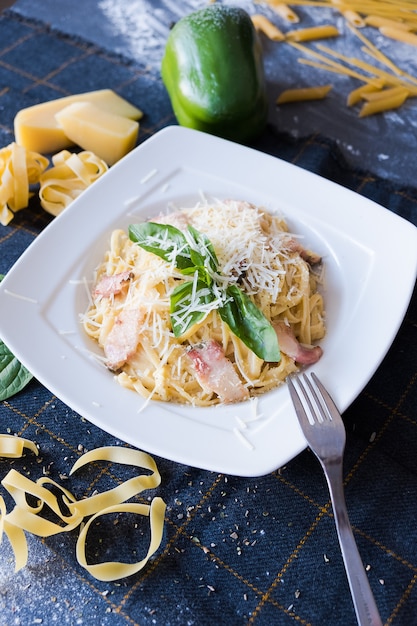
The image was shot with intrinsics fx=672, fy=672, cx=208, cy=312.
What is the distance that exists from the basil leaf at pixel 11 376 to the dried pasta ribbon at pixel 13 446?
208 mm

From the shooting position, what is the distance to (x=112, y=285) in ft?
7.13

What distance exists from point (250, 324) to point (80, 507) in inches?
27.1

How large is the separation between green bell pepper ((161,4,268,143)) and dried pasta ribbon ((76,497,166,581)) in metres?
1.76

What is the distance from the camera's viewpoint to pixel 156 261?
211cm

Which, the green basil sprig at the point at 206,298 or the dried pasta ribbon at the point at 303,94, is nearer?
the green basil sprig at the point at 206,298

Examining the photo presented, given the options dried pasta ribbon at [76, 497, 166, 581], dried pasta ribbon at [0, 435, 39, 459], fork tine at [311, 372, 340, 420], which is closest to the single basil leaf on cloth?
dried pasta ribbon at [0, 435, 39, 459]

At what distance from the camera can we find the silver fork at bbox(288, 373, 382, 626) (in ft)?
4.93

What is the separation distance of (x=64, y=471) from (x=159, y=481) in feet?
0.95

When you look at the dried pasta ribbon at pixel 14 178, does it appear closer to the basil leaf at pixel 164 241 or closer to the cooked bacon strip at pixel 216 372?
the basil leaf at pixel 164 241

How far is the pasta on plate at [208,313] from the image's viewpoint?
6.38ft

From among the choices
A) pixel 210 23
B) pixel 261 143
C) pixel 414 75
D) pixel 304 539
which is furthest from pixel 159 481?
pixel 414 75

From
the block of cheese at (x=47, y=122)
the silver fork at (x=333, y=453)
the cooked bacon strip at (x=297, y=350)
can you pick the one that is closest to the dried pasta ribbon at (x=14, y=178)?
the block of cheese at (x=47, y=122)

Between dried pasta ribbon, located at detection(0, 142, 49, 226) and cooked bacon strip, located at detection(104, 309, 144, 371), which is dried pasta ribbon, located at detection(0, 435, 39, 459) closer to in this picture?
cooked bacon strip, located at detection(104, 309, 144, 371)

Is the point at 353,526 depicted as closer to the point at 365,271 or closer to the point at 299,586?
the point at 299,586
